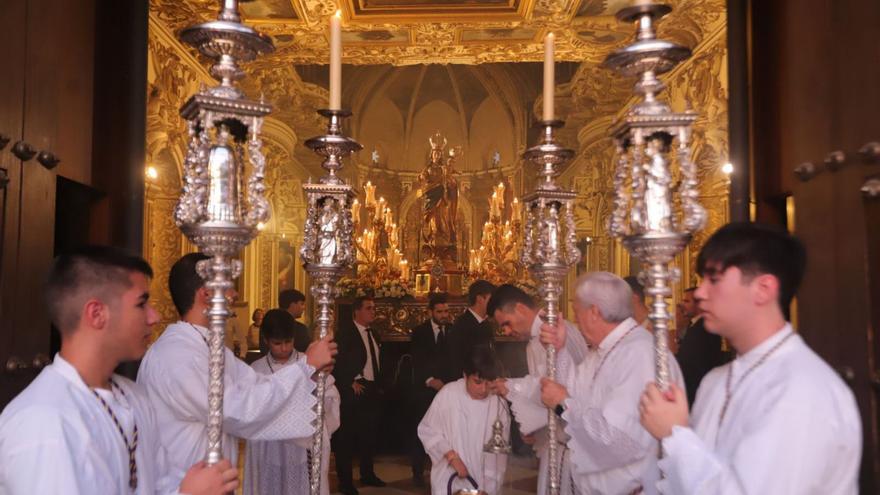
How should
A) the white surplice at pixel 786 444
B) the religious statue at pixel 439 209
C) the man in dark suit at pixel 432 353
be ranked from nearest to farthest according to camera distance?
the white surplice at pixel 786 444
the man in dark suit at pixel 432 353
the religious statue at pixel 439 209

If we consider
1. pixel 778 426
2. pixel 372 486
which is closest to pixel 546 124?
pixel 778 426

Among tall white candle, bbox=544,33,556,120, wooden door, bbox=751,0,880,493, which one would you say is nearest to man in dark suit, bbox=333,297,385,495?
wooden door, bbox=751,0,880,493

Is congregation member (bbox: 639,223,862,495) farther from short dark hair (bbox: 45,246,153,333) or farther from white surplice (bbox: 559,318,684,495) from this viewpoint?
short dark hair (bbox: 45,246,153,333)

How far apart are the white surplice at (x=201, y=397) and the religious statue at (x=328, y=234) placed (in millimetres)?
516

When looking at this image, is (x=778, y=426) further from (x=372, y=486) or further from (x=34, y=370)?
(x=372, y=486)

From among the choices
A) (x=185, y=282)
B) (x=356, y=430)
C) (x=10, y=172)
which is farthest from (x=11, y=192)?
(x=356, y=430)

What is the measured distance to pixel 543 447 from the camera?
4695 mm

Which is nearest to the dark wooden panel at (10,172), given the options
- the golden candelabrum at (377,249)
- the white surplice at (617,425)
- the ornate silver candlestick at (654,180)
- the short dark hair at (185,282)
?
the short dark hair at (185,282)

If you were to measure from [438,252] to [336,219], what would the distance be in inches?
430

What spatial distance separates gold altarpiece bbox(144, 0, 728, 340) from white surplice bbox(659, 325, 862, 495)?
14.8ft

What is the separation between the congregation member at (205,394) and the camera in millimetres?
3406

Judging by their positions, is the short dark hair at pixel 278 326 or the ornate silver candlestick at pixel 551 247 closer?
the ornate silver candlestick at pixel 551 247

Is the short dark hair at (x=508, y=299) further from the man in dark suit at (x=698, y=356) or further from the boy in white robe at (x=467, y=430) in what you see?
the man in dark suit at (x=698, y=356)

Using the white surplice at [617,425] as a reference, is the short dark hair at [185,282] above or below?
above
